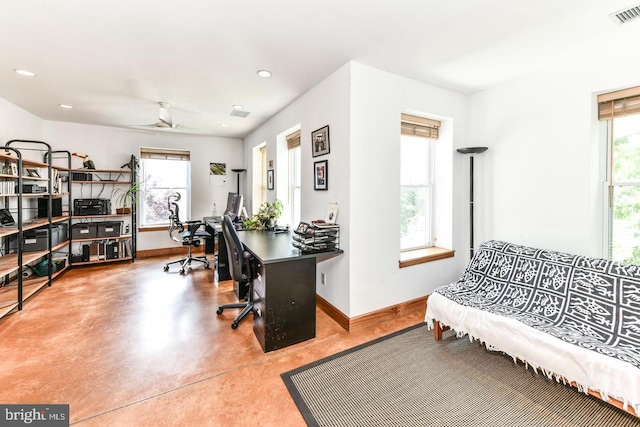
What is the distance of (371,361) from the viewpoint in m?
2.09

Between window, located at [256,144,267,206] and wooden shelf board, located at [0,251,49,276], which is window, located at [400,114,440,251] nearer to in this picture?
window, located at [256,144,267,206]

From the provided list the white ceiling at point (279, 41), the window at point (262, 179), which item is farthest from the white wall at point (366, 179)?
the window at point (262, 179)

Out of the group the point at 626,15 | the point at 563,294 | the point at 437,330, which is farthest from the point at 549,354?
the point at 626,15

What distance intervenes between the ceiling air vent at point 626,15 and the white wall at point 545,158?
1.75ft

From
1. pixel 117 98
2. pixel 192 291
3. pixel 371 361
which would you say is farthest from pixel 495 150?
pixel 117 98

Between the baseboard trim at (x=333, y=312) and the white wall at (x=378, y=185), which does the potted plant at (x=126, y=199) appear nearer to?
the baseboard trim at (x=333, y=312)

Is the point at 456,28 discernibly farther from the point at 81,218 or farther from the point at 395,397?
the point at 81,218

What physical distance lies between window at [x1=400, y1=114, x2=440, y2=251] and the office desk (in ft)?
4.17

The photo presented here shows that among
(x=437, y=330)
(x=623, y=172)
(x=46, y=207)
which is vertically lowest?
(x=437, y=330)

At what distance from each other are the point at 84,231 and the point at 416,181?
5190 millimetres

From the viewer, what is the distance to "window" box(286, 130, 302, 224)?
157 inches

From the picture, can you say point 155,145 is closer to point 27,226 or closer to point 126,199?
point 126,199

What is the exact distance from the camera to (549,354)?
1.63 metres

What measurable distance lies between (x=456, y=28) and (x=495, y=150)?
157 cm
